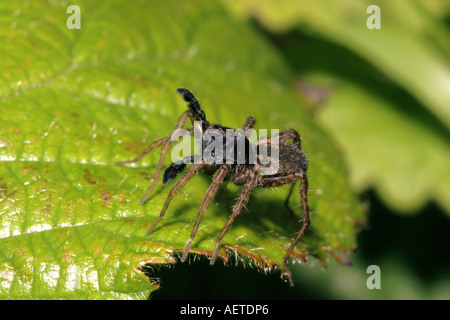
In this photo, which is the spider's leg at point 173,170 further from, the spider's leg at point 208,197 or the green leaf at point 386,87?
the green leaf at point 386,87

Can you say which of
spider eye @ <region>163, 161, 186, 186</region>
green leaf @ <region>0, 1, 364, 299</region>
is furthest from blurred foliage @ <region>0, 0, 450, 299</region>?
spider eye @ <region>163, 161, 186, 186</region>

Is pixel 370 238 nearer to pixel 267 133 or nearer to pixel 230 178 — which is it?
pixel 267 133

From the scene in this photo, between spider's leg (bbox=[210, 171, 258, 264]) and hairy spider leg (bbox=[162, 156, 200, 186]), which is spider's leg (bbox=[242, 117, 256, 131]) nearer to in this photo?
spider's leg (bbox=[210, 171, 258, 264])

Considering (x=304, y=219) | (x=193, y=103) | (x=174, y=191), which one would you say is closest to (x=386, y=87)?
(x=304, y=219)

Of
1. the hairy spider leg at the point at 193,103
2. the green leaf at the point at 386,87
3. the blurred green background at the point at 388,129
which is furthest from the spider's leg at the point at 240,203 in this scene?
the green leaf at the point at 386,87

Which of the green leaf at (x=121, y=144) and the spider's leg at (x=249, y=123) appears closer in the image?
the green leaf at (x=121, y=144)

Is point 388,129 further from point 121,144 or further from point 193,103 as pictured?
point 121,144
